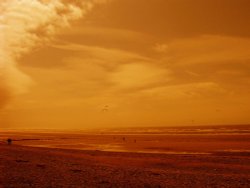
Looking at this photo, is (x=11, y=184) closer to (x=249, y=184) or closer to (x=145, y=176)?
(x=145, y=176)

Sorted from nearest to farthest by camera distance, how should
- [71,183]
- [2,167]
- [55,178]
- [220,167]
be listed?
[71,183]
[55,178]
[2,167]
[220,167]

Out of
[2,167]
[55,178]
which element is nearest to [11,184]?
[55,178]

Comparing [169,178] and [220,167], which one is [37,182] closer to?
[169,178]

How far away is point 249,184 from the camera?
54.1ft

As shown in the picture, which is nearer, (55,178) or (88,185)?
(88,185)

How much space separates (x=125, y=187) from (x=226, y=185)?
5.65 m

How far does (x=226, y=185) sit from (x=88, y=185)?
7.46 meters

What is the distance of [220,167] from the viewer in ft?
80.2

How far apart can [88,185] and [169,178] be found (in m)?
5.62

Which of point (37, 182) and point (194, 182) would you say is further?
point (194, 182)

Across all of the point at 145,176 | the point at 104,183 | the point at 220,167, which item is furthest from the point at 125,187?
the point at 220,167

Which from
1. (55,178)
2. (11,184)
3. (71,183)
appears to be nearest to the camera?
(11,184)

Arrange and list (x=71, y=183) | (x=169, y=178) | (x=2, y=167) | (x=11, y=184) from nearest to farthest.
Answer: (x=11, y=184)
(x=71, y=183)
(x=169, y=178)
(x=2, y=167)

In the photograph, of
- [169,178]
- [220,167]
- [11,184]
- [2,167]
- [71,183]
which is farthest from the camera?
[220,167]
